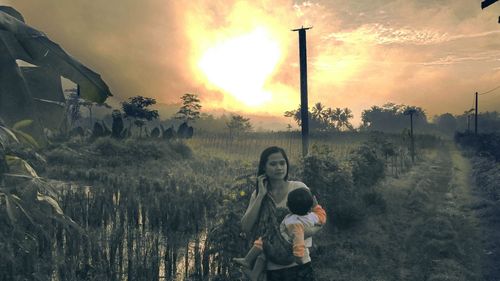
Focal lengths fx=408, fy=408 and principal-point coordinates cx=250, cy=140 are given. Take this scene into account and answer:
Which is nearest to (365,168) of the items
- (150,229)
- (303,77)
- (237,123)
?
(303,77)

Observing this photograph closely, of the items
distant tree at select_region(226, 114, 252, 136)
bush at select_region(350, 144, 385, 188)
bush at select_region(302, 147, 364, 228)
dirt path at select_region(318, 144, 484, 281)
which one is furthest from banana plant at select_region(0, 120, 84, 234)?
distant tree at select_region(226, 114, 252, 136)

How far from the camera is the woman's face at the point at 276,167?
3.43m

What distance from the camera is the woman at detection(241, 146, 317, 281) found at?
10.6 feet

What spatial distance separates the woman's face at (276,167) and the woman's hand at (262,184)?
0.18ft

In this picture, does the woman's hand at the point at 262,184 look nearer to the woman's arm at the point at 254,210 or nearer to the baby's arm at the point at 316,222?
the woman's arm at the point at 254,210

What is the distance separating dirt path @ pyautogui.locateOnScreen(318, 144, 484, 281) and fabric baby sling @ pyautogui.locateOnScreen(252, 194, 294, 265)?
11.6 feet

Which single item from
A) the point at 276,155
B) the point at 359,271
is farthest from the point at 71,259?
the point at 359,271

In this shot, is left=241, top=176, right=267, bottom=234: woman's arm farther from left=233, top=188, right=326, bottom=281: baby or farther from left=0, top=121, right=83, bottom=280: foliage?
left=0, top=121, right=83, bottom=280: foliage

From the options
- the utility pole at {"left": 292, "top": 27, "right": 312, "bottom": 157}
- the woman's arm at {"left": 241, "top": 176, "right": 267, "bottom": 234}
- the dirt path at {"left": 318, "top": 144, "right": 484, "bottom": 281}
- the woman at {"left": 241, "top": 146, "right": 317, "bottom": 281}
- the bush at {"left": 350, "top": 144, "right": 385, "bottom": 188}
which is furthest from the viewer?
the utility pole at {"left": 292, "top": 27, "right": 312, "bottom": 157}

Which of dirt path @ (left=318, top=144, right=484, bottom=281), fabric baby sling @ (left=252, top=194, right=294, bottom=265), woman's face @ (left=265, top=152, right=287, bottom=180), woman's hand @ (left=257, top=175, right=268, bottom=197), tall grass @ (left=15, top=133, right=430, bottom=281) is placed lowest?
dirt path @ (left=318, top=144, right=484, bottom=281)

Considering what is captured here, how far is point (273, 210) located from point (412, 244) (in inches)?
233

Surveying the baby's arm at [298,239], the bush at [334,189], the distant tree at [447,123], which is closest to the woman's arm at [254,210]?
the baby's arm at [298,239]

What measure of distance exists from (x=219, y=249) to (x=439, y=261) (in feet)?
12.9

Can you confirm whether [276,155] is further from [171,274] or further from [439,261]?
[439,261]
